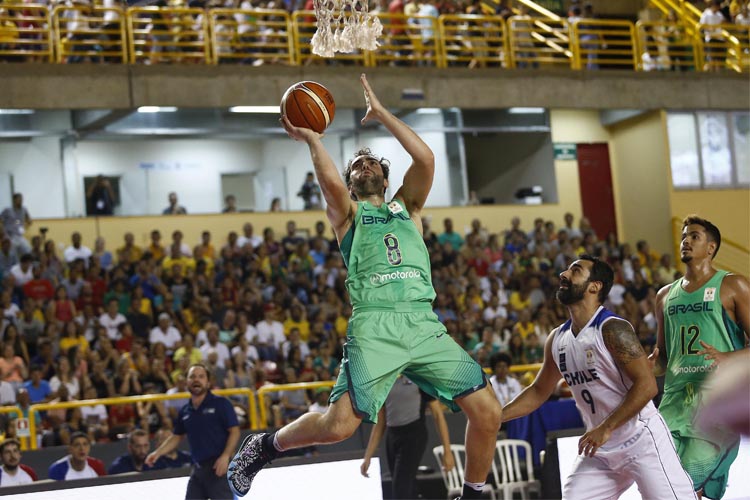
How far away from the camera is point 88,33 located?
1961 centimetres

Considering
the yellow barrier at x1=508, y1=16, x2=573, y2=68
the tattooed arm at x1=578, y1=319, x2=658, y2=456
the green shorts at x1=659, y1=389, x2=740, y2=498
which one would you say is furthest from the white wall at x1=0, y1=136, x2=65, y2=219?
the tattooed arm at x1=578, y1=319, x2=658, y2=456

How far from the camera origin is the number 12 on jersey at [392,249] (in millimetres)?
6039

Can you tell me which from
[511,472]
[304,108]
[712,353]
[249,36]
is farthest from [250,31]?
[712,353]

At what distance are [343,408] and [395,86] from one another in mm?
15299

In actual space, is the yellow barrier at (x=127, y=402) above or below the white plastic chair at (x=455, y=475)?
above

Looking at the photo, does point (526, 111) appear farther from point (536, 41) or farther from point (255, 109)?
point (255, 109)

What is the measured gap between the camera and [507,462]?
12.3 m

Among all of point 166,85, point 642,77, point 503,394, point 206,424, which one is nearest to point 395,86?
point 166,85

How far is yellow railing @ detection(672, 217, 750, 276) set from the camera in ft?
76.3

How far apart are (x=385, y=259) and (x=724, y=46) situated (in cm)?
1965

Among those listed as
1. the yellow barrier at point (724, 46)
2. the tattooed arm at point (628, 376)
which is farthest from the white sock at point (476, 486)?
the yellow barrier at point (724, 46)

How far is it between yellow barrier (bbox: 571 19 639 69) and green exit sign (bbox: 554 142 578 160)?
183 centimetres

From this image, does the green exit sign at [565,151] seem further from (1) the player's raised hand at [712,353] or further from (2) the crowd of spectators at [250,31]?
(1) the player's raised hand at [712,353]

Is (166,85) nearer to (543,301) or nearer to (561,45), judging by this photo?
(543,301)
